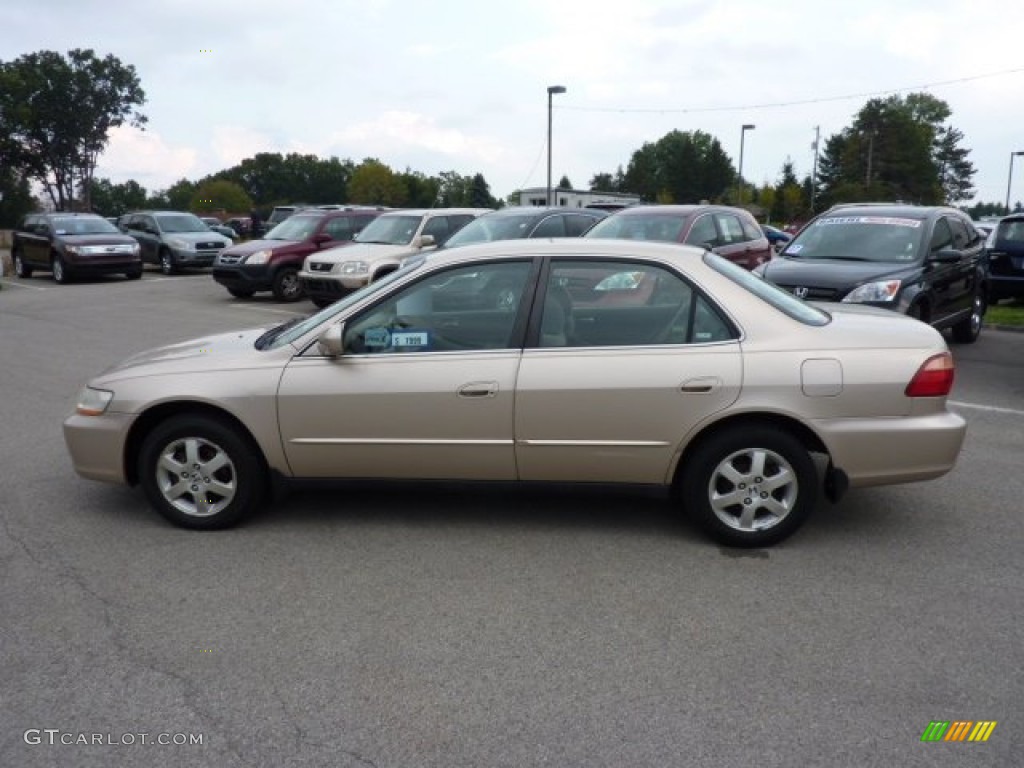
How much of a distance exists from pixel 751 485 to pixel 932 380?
1050 mm

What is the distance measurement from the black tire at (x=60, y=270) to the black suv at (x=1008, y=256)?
1960cm

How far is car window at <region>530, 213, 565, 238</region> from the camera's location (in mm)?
14008

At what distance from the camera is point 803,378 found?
455 centimetres

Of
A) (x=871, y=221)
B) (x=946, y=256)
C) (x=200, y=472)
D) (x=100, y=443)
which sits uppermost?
(x=871, y=221)

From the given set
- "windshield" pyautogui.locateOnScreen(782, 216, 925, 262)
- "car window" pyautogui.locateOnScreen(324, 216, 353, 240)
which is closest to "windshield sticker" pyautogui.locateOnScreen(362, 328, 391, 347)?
"windshield" pyautogui.locateOnScreen(782, 216, 925, 262)

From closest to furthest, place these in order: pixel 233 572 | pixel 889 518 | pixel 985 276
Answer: pixel 233 572, pixel 889 518, pixel 985 276

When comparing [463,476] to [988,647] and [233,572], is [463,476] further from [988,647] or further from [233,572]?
[988,647]

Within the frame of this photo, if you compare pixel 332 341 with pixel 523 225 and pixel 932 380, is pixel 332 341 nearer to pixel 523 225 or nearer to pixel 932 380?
pixel 932 380

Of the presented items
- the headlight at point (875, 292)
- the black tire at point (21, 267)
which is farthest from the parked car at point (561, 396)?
the black tire at point (21, 267)

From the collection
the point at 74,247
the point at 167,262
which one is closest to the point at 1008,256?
the point at 74,247

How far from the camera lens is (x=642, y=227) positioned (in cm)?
1206

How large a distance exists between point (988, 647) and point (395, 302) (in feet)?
10.4

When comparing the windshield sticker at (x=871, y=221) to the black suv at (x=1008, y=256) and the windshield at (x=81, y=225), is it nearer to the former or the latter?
the black suv at (x=1008, y=256)

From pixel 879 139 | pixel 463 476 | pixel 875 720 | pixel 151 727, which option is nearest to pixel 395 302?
pixel 463 476
